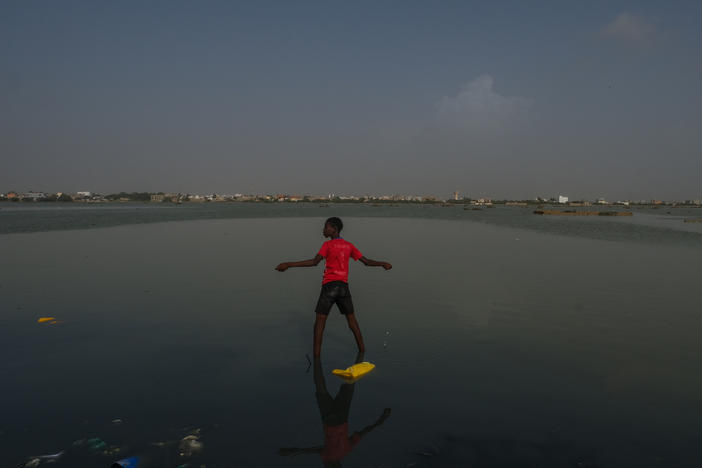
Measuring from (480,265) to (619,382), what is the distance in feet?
42.2

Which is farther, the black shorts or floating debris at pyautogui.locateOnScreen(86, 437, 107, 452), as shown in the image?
the black shorts

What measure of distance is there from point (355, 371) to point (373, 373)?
10.8 inches

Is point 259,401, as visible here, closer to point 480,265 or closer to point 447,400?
point 447,400

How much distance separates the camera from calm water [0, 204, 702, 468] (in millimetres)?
4785

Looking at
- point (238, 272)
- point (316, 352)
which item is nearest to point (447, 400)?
point (316, 352)

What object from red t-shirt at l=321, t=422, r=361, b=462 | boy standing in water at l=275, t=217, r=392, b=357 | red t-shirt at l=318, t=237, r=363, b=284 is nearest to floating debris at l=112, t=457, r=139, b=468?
red t-shirt at l=321, t=422, r=361, b=462

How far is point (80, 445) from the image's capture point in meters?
4.72

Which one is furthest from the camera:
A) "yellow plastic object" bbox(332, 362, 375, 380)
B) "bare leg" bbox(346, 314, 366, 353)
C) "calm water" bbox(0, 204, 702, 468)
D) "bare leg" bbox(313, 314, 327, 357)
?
"bare leg" bbox(346, 314, 366, 353)

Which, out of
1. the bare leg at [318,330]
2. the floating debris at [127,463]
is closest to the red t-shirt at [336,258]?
the bare leg at [318,330]

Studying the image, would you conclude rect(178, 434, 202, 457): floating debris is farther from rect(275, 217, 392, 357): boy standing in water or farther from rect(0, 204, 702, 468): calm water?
rect(275, 217, 392, 357): boy standing in water

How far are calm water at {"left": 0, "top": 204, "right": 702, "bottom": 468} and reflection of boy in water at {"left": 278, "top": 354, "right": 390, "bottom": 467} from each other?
0.33 ft

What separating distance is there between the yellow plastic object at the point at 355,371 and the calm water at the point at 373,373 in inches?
6.7

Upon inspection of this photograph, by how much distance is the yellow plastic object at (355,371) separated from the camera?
21.8 ft

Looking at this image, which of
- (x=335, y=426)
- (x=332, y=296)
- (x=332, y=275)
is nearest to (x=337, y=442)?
(x=335, y=426)
